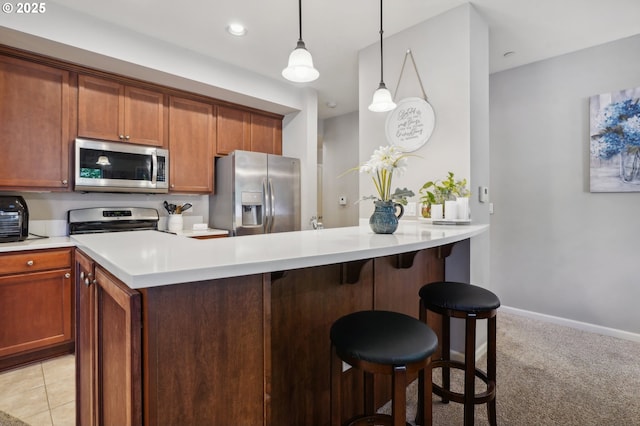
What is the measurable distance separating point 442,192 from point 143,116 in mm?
2836

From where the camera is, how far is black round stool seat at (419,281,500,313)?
56.4 inches

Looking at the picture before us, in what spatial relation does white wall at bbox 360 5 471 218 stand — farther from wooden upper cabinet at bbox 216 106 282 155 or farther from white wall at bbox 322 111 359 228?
white wall at bbox 322 111 359 228

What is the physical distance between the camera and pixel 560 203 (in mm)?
2992

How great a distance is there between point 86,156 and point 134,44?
1.04 m

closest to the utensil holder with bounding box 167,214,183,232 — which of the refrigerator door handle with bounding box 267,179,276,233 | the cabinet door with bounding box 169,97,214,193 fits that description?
the cabinet door with bounding box 169,97,214,193

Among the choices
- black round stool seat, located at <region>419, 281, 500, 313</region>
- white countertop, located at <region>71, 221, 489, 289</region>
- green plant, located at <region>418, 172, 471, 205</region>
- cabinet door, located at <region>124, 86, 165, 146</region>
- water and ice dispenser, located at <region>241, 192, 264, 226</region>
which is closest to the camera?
white countertop, located at <region>71, 221, 489, 289</region>

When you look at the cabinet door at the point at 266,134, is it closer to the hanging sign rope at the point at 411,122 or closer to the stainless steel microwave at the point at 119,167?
the stainless steel microwave at the point at 119,167

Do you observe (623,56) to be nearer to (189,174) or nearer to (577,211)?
(577,211)

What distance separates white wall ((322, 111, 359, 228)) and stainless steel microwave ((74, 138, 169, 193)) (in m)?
2.64

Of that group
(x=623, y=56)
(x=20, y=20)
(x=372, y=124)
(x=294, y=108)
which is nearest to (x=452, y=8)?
(x=372, y=124)

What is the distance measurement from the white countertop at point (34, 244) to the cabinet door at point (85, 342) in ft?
4.11

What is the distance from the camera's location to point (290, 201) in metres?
3.72

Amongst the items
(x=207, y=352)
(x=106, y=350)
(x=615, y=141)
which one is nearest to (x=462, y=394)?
(x=207, y=352)

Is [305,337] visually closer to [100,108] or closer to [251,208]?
[251,208]
